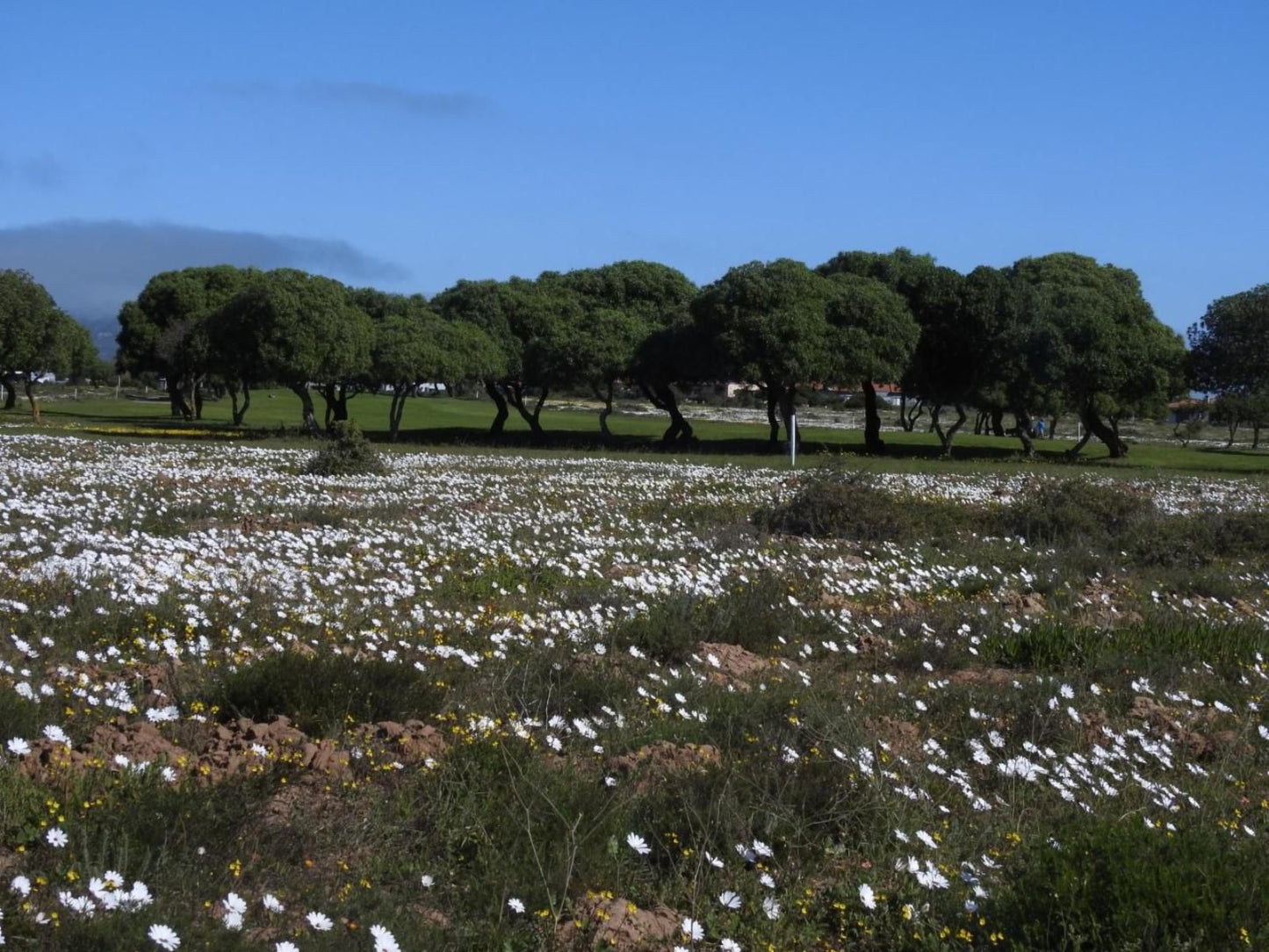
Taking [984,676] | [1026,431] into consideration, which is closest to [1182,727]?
[984,676]

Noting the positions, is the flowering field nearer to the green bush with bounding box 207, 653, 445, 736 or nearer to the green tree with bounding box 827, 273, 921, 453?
the green bush with bounding box 207, 653, 445, 736

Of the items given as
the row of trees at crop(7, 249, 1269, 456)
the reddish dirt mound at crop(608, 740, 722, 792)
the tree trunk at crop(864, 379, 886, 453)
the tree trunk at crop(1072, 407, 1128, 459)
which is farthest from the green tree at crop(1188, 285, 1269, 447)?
the reddish dirt mound at crop(608, 740, 722, 792)

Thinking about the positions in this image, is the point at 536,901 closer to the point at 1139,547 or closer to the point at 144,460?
the point at 1139,547

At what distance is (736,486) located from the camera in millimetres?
22672

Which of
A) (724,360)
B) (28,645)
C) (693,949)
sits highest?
(724,360)

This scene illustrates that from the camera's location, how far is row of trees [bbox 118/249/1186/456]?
44000 mm

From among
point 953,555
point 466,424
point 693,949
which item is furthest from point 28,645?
point 466,424

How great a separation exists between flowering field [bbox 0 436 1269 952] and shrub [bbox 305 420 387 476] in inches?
358

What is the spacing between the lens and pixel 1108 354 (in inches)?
1715

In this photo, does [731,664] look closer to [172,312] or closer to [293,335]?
[293,335]

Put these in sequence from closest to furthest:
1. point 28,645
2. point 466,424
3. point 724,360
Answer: point 28,645, point 724,360, point 466,424

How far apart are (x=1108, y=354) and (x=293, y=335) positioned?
29647mm

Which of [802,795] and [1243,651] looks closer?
[802,795]

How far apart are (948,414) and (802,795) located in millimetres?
106834
